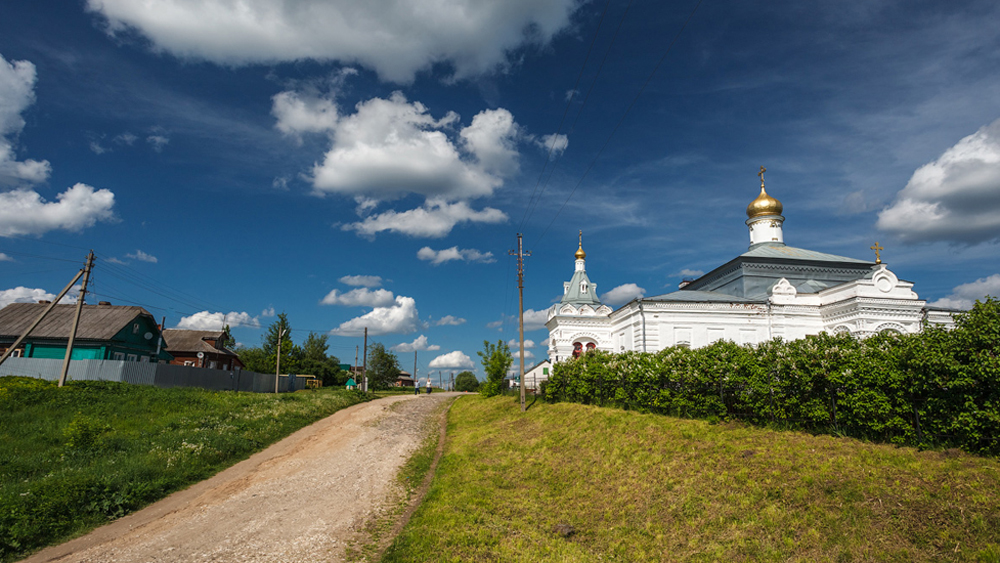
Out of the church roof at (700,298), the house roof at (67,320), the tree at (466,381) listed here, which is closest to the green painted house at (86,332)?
the house roof at (67,320)

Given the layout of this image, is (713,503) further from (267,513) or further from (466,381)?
(466,381)

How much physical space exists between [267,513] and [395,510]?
8.67 feet

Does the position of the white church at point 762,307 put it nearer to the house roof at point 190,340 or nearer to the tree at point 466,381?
the house roof at point 190,340

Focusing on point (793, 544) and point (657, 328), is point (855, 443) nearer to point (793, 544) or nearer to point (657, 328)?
point (793, 544)

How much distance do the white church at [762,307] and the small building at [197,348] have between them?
3331 centimetres

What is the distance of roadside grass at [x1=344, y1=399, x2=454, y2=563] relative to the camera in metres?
8.67

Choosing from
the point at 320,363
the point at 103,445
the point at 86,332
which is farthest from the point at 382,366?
the point at 103,445

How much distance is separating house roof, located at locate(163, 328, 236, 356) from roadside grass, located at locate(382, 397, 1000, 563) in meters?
43.1

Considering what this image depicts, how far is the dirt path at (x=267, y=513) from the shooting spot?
27.7 ft

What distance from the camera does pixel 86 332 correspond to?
109 feet

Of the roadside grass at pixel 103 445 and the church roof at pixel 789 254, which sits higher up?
the church roof at pixel 789 254

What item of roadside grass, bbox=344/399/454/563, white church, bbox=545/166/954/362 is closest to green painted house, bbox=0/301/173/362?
roadside grass, bbox=344/399/454/563

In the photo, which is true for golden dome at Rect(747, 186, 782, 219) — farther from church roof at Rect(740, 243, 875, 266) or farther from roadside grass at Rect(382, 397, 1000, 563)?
roadside grass at Rect(382, 397, 1000, 563)

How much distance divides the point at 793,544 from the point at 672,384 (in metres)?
7.56
